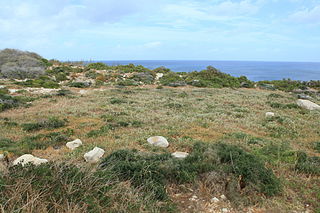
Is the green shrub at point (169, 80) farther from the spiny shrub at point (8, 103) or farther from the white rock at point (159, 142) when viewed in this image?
the white rock at point (159, 142)

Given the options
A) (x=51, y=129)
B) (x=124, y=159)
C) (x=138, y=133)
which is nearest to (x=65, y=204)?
(x=124, y=159)

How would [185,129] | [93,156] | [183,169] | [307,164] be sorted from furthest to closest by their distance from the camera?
[185,129] → [93,156] → [307,164] → [183,169]

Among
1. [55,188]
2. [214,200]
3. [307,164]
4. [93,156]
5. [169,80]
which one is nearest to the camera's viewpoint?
[55,188]

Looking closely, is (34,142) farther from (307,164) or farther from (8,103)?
(8,103)

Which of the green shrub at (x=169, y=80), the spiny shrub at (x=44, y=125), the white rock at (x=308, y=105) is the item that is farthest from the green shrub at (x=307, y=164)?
the green shrub at (x=169, y=80)

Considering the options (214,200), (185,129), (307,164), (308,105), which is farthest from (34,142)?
(308,105)

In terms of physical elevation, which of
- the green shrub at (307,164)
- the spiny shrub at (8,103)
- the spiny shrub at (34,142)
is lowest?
the spiny shrub at (8,103)

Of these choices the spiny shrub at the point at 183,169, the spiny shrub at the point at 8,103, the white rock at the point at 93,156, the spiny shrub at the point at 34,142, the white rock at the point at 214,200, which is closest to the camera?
the white rock at the point at 214,200

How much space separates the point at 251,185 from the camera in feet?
13.7

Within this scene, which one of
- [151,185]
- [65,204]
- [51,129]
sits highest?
[65,204]

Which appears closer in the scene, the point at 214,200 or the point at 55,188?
the point at 55,188

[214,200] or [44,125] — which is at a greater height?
[214,200]

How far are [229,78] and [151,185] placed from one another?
27532 mm

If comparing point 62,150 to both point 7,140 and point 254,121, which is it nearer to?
point 7,140
